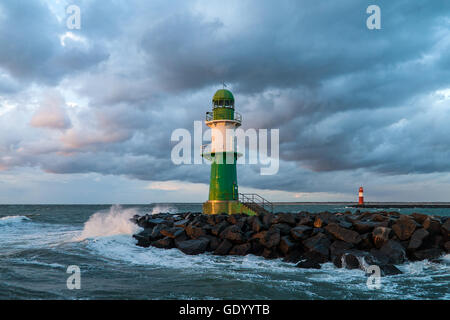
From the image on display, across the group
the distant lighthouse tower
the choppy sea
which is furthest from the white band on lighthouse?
the choppy sea

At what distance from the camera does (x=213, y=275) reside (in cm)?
980

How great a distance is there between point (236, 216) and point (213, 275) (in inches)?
301

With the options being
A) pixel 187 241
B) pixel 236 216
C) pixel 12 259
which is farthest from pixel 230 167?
pixel 12 259

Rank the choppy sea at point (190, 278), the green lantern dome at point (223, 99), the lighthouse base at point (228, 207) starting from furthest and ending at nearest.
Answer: the green lantern dome at point (223, 99)
the lighthouse base at point (228, 207)
the choppy sea at point (190, 278)

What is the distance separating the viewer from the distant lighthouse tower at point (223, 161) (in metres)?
20.8

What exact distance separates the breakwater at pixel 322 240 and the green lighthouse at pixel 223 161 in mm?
4848

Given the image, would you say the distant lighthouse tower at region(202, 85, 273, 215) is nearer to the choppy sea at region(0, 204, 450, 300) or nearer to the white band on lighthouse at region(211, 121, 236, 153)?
the white band on lighthouse at region(211, 121, 236, 153)

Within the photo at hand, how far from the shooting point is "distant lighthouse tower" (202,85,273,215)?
68.2 feet

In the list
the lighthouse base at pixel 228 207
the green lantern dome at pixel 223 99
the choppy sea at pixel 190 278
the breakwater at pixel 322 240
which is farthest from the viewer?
the green lantern dome at pixel 223 99

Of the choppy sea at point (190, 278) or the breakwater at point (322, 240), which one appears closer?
the choppy sea at point (190, 278)

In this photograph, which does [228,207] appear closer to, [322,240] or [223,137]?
[223,137]

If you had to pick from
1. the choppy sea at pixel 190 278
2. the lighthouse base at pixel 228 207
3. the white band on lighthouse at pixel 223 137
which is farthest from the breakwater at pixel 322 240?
the white band on lighthouse at pixel 223 137

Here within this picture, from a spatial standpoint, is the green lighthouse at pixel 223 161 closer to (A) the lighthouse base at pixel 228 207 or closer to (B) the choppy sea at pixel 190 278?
(A) the lighthouse base at pixel 228 207

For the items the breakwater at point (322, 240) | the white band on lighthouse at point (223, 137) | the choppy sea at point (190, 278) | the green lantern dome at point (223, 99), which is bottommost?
the choppy sea at point (190, 278)
